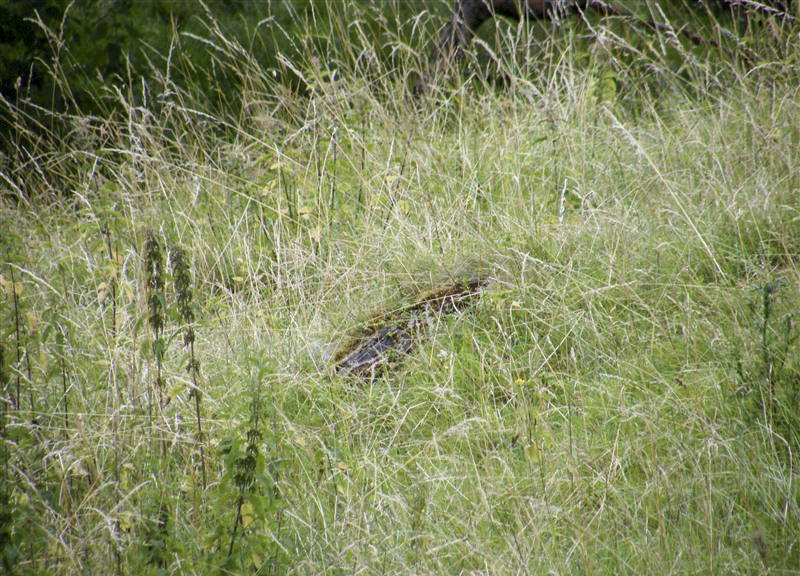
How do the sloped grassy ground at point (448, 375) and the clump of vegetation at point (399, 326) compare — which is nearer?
the sloped grassy ground at point (448, 375)

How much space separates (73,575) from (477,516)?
1079 mm

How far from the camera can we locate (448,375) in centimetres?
265

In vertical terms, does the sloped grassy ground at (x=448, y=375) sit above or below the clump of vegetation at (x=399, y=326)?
above

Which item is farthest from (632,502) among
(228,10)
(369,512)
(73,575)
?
(228,10)

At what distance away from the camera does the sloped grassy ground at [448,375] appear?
1918 mm

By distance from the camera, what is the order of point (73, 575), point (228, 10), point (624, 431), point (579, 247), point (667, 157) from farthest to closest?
point (228, 10), point (667, 157), point (579, 247), point (624, 431), point (73, 575)

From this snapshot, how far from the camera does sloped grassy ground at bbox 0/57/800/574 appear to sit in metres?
1.92

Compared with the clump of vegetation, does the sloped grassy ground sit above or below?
above

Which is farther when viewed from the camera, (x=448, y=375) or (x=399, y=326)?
(x=399, y=326)

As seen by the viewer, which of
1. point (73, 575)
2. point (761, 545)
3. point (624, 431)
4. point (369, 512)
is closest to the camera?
point (761, 545)

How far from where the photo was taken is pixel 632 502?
6.61ft

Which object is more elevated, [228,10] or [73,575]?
[228,10]

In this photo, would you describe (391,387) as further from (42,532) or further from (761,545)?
(761,545)

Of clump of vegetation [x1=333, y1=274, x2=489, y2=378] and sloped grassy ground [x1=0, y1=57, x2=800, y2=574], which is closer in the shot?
sloped grassy ground [x1=0, y1=57, x2=800, y2=574]
